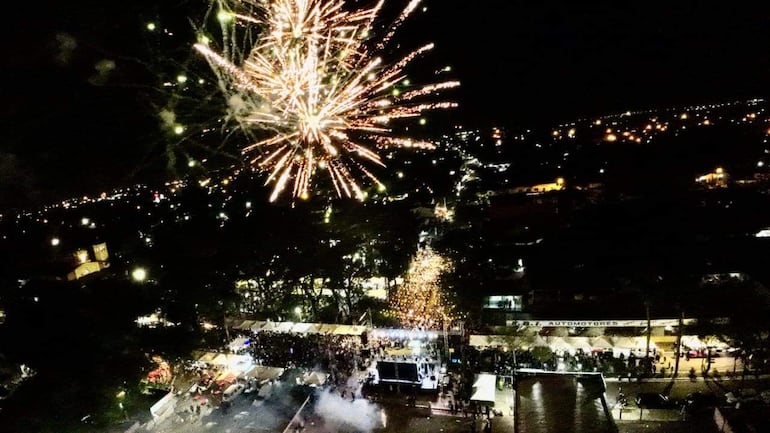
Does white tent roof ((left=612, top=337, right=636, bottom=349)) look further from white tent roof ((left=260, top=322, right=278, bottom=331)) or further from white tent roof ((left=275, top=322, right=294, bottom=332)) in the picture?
white tent roof ((left=260, top=322, right=278, bottom=331))

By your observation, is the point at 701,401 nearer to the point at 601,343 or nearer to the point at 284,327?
the point at 601,343

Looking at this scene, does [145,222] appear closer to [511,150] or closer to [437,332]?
[437,332]

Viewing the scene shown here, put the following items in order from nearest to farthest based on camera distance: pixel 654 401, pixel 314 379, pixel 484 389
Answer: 1. pixel 654 401
2. pixel 484 389
3. pixel 314 379

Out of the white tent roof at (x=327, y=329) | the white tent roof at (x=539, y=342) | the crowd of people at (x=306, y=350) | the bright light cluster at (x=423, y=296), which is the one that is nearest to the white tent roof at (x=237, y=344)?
the crowd of people at (x=306, y=350)

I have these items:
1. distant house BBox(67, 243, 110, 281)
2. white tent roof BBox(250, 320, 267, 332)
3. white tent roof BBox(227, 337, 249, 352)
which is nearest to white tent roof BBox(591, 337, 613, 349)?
white tent roof BBox(250, 320, 267, 332)

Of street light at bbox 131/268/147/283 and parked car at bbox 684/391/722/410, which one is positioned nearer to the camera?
parked car at bbox 684/391/722/410

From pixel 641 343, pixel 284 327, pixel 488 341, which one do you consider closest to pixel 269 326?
pixel 284 327
